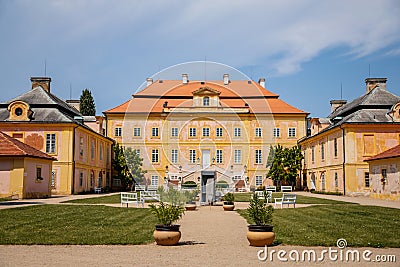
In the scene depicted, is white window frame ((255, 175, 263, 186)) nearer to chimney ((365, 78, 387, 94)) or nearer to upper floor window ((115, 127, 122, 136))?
chimney ((365, 78, 387, 94))

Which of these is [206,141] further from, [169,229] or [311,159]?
[169,229]

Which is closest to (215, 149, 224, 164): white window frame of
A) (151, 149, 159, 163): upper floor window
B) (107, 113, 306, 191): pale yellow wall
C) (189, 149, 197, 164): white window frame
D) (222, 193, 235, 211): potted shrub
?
(107, 113, 306, 191): pale yellow wall

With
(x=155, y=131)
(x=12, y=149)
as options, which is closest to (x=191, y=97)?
(x=155, y=131)

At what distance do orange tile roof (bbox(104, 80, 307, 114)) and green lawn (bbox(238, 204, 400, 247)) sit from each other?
4.96 m

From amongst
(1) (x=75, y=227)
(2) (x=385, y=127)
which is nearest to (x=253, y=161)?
(2) (x=385, y=127)

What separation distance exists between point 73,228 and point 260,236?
5.26 metres

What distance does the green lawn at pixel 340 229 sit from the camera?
9839 millimetres

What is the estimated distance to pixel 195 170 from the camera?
3262 cm

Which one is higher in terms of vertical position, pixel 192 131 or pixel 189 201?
pixel 192 131

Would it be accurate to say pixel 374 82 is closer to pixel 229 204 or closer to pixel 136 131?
pixel 136 131

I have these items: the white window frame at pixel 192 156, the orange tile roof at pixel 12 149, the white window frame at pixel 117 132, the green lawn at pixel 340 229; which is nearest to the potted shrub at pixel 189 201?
the green lawn at pixel 340 229

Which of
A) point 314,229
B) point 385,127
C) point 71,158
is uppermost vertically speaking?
point 385,127

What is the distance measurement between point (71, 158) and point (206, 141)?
1715 centimetres

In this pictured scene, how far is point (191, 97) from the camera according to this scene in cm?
3381
